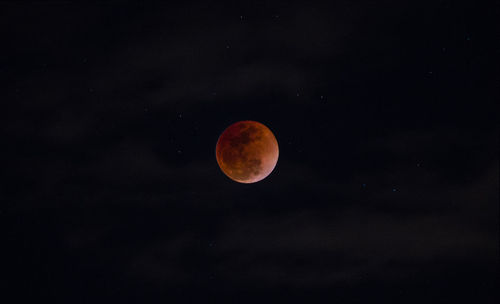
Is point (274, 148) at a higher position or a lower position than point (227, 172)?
higher

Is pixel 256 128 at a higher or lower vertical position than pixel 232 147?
higher

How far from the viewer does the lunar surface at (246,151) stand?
11.0m

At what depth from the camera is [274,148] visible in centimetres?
1167

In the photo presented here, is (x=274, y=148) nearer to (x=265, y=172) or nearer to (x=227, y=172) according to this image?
(x=265, y=172)

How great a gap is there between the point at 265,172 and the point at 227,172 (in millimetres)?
1562

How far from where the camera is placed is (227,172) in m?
11.4

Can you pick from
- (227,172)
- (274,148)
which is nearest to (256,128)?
(274,148)

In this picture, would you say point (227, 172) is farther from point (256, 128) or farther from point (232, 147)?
point (256, 128)

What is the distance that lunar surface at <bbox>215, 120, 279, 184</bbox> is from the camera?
1101cm

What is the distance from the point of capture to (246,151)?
11.0 metres

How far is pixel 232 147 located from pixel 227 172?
110 centimetres

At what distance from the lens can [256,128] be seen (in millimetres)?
11391

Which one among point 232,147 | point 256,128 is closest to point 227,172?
point 232,147

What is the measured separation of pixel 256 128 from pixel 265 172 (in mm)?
1848
